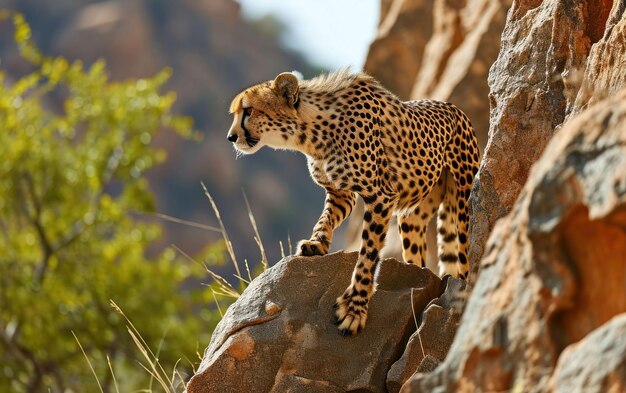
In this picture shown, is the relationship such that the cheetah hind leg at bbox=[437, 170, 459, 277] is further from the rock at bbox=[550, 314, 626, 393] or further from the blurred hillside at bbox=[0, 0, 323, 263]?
the blurred hillside at bbox=[0, 0, 323, 263]

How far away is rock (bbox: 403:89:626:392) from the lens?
101 inches

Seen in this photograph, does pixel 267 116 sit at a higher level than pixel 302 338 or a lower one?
higher

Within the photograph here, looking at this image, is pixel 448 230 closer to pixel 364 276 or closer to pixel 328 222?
pixel 328 222

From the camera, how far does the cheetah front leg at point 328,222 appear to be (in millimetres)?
5375

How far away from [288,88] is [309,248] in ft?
2.75

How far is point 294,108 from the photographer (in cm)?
553

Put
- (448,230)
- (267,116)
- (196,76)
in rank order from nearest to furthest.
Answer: (267,116)
(448,230)
(196,76)

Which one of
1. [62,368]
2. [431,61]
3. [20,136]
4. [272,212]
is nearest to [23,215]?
[20,136]

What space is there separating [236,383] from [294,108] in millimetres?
1490

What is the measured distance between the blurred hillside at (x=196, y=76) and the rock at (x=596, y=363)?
2630cm

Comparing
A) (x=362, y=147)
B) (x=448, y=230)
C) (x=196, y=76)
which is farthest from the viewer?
(x=196, y=76)

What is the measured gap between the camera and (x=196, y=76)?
1321 inches

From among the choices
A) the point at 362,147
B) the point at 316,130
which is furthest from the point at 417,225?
the point at 316,130

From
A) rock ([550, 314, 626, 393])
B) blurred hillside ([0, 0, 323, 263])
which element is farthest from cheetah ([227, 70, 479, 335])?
blurred hillside ([0, 0, 323, 263])
